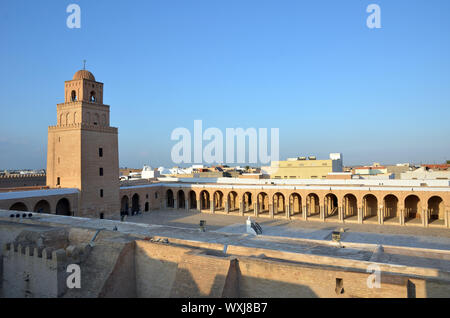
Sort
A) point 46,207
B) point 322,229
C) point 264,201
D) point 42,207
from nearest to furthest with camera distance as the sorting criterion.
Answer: point 322,229, point 42,207, point 46,207, point 264,201

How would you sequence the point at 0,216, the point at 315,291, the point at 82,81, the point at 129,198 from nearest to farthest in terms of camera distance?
the point at 315,291, the point at 0,216, the point at 82,81, the point at 129,198

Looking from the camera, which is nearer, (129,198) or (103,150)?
(103,150)

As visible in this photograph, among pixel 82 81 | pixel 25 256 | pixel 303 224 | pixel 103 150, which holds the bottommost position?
pixel 303 224

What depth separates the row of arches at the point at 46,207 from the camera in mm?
27031

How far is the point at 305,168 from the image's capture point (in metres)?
45.4

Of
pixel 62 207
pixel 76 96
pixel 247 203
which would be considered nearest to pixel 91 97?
pixel 76 96

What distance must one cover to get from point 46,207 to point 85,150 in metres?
5.80

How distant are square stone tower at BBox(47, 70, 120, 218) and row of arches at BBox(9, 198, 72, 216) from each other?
4.28 ft

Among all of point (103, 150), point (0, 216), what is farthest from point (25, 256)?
point (103, 150)

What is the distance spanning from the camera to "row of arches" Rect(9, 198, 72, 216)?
27.0m

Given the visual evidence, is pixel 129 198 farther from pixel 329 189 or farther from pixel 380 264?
pixel 380 264

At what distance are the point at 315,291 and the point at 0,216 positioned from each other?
798 inches

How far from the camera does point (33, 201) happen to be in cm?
2586

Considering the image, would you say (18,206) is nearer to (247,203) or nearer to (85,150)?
(85,150)
